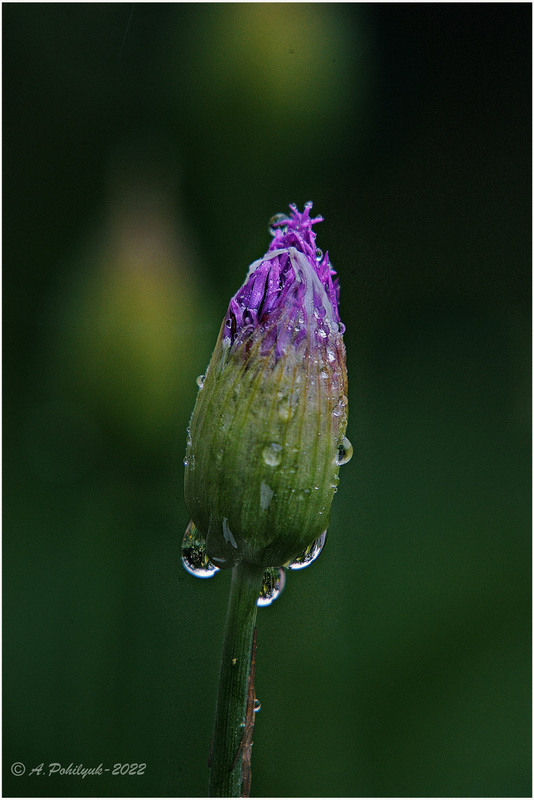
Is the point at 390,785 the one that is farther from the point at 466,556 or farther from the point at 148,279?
the point at 148,279

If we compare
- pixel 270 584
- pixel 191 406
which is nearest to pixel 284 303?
pixel 270 584

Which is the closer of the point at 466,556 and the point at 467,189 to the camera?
the point at 466,556

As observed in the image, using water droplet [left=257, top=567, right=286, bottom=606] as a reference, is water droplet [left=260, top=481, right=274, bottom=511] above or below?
above

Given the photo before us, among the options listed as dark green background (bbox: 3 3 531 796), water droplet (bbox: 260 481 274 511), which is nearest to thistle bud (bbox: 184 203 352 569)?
water droplet (bbox: 260 481 274 511)

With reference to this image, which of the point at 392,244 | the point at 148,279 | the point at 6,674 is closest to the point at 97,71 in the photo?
the point at 148,279

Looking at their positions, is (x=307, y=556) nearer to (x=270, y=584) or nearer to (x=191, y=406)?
(x=270, y=584)

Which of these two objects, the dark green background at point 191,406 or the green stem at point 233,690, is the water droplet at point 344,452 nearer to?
the green stem at point 233,690

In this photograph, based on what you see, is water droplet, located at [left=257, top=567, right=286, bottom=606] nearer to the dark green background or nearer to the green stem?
the green stem
